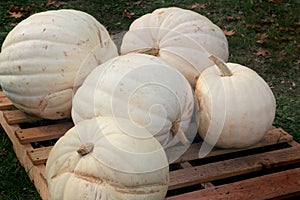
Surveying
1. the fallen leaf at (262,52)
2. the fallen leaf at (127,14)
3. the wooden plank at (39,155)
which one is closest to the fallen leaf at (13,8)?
the fallen leaf at (127,14)

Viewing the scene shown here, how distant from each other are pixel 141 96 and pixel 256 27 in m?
2.98

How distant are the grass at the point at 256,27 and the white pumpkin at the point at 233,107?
0.73 metres

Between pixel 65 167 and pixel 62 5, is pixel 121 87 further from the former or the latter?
pixel 62 5

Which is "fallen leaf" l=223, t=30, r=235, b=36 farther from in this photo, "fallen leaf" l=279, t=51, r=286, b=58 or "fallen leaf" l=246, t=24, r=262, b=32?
"fallen leaf" l=279, t=51, r=286, b=58

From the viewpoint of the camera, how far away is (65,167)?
1972 millimetres

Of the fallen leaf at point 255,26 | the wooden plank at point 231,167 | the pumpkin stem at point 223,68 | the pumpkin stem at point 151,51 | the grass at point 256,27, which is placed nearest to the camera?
the wooden plank at point 231,167

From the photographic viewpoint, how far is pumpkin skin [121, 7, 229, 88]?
2.73 metres

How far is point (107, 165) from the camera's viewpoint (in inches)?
75.0

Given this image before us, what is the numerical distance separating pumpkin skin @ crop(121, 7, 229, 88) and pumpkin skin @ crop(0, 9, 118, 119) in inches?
10.1

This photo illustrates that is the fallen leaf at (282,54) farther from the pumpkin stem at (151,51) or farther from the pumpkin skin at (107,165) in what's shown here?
the pumpkin skin at (107,165)

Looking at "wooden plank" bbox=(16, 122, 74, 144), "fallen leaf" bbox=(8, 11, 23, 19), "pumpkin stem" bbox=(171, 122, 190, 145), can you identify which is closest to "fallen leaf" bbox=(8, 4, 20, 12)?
"fallen leaf" bbox=(8, 11, 23, 19)

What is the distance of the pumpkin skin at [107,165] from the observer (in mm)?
1901

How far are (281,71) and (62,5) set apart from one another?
2.38m

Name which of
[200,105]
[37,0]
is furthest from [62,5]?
[200,105]
